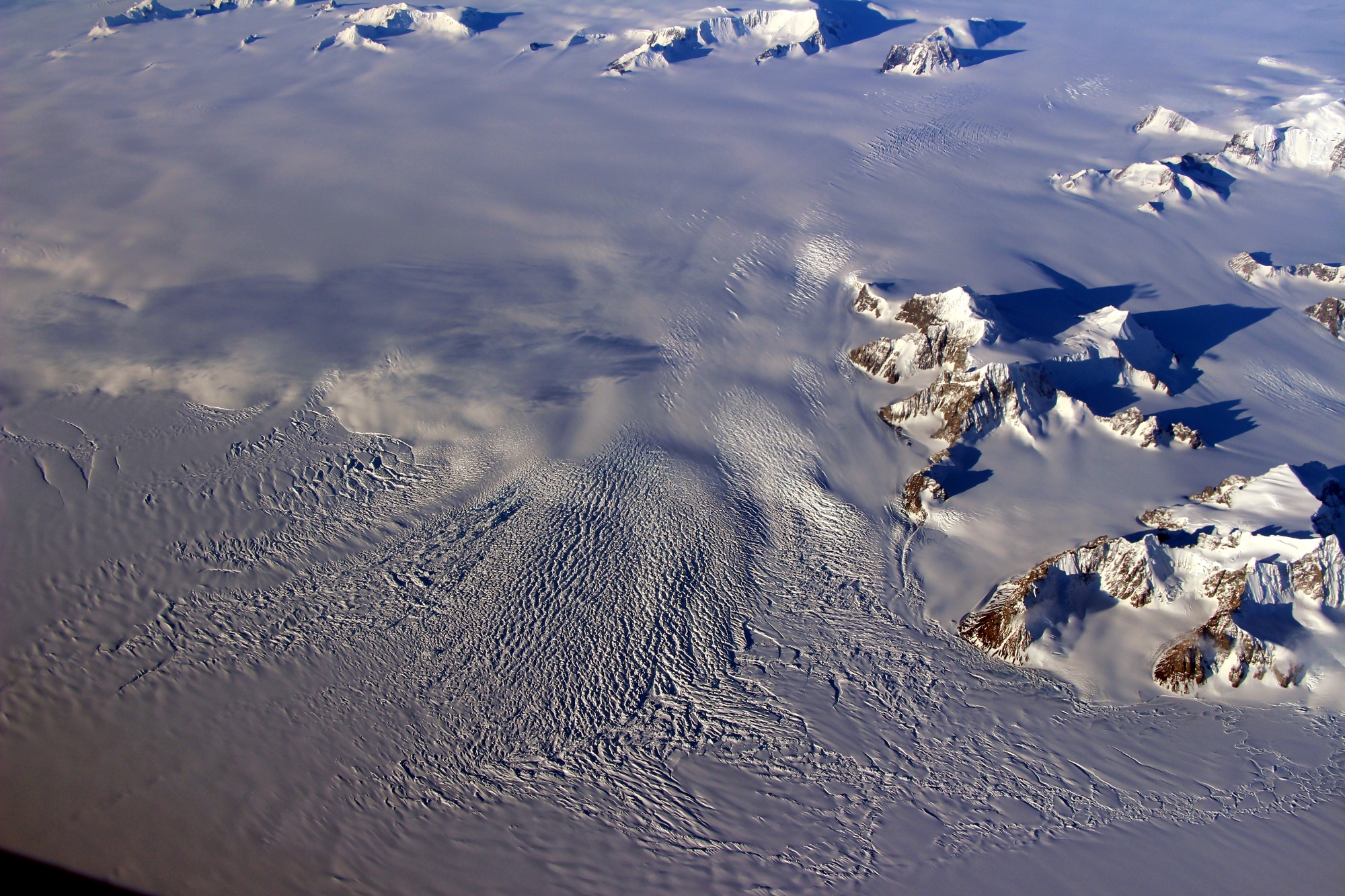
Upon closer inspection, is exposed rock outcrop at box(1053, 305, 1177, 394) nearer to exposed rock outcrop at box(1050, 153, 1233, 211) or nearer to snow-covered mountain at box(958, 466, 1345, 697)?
snow-covered mountain at box(958, 466, 1345, 697)

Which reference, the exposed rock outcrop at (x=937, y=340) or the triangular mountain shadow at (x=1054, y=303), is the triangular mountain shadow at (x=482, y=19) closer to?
the triangular mountain shadow at (x=1054, y=303)

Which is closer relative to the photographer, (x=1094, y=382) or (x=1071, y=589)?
(x=1071, y=589)

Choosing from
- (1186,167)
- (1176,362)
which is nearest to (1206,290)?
(1176,362)

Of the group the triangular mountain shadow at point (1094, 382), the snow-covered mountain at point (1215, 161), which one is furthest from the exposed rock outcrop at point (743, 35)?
the triangular mountain shadow at point (1094, 382)

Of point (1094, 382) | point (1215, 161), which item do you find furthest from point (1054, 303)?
point (1215, 161)

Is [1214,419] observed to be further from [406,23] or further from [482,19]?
[406,23]

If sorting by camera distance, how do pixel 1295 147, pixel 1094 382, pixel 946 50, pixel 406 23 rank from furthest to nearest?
pixel 406 23 → pixel 946 50 → pixel 1295 147 → pixel 1094 382

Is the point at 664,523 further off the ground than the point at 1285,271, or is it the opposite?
the point at 1285,271

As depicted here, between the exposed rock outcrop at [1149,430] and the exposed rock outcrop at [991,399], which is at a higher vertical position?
the exposed rock outcrop at [991,399]
